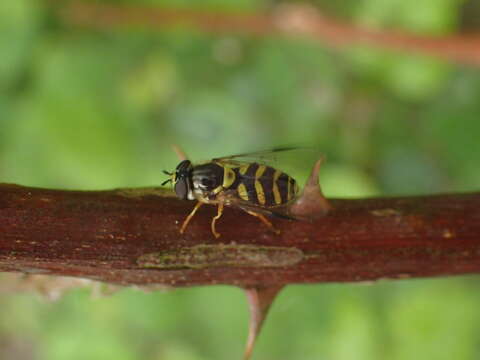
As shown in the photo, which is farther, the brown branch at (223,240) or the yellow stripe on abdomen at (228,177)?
the yellow stripe on abdomen at (228,177)

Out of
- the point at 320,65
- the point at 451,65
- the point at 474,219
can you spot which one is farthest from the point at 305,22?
the point at 474,219

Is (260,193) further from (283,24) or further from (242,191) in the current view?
(283,24)

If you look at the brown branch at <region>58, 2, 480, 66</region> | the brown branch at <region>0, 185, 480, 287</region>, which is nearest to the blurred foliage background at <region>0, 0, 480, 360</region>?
the brown branch at <region>58, 2, 480, 66</region>

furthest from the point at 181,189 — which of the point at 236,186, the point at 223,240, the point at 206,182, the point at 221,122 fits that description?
the point at 221,122

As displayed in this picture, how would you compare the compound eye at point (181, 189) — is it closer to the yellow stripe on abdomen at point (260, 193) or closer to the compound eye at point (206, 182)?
the compound eye at point (206, 182)

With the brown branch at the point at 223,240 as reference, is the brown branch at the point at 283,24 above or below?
above

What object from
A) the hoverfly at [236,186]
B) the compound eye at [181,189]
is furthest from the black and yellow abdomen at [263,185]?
the compound eye at [181,189]

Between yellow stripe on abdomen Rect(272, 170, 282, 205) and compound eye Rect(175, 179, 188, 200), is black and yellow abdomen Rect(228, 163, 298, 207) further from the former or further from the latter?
compound eye Rect(175, 179, 188, 200)

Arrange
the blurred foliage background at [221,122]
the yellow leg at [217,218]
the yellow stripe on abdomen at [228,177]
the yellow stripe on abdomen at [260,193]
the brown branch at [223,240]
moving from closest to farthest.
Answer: the brown branch at [223,240]
the yellow leg at [217,218]
the yellow stripe on abdomen at [260,193]
the yellow stripe on abdomen at [228,177]
the blurred foliage background at [221,122]
